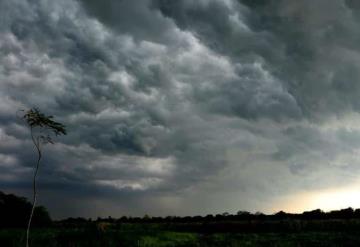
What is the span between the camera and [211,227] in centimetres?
10638

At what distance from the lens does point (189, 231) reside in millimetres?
106250

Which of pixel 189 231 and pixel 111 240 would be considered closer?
pixel 111 240

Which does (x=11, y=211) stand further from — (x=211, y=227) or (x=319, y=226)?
(x=319, y=226)

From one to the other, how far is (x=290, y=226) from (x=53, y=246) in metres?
59.0

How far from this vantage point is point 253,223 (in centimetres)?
10150

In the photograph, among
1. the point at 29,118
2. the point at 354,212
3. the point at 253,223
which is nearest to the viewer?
the point at 29,118

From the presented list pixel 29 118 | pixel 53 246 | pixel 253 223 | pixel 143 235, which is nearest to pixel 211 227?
pixel 253 223

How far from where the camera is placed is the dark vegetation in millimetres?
61906

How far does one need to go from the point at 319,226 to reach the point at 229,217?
213ft

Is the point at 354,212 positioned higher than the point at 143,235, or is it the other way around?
the point at 354,212

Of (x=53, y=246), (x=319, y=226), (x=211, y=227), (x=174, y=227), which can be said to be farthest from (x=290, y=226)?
(x=53, y=246)

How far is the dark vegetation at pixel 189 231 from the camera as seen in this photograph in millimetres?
61906

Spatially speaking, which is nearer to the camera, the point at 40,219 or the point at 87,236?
the point at 87,236

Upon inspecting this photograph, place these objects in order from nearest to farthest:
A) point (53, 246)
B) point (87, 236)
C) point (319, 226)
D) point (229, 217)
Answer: point (53, 246) → point (87, 236) → point (319, 226) → point (229, 217)
